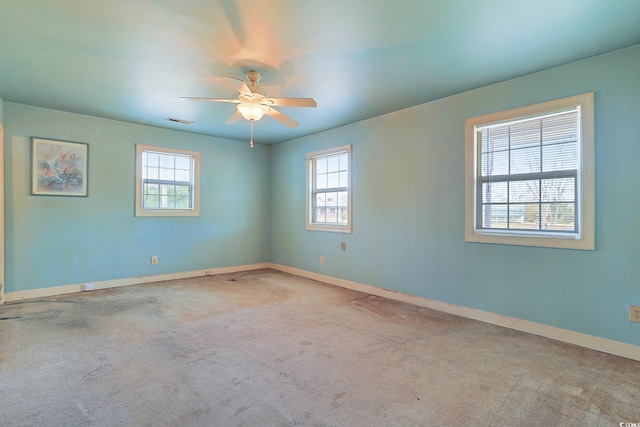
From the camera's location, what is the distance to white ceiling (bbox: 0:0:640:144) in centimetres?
208

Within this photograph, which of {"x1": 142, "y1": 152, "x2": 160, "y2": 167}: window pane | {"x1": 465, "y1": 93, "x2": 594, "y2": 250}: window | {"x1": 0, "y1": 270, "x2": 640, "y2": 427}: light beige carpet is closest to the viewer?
{"x1": 0, "y1": 270, "x2": 640, "y2": 427}: light beige carpet

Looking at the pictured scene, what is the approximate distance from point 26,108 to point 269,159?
363 cm

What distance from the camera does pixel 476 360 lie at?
2.50 meters

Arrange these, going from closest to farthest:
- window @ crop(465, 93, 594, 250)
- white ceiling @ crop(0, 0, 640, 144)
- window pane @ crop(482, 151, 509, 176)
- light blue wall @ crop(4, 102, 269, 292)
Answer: white ceiling @ crop(0, 0, 640, 144), window @ crop(465, 93, 594, 250), window pane @ crop(482, 151, 509, 176), light blue wall @ crop(4, 102, 269, 292)

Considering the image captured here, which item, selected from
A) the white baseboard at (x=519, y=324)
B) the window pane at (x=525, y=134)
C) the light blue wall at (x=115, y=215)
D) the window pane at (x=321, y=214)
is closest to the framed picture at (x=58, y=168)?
the light blue wall at (x=115, y=215)

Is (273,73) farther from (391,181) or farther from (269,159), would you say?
(269,159)

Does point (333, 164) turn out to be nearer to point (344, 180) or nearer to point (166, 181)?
point (344, 180)

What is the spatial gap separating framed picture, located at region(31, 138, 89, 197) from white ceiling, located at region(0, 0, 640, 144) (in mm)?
678

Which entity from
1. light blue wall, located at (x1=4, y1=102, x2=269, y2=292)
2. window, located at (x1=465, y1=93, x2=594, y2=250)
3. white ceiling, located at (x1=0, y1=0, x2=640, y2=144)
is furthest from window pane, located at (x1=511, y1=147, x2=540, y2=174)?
light blue wall, located at (x1=4, y1=102, x2=269, y2=292)

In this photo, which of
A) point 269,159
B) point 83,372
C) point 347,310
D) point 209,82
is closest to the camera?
point 83,372

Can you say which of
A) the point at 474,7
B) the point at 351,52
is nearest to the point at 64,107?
the point at 351,52

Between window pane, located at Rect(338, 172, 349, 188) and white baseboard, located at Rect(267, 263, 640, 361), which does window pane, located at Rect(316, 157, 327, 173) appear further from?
white baseboard, located at Rect(267, 263, 640, 361)

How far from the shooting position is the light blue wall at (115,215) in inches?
160

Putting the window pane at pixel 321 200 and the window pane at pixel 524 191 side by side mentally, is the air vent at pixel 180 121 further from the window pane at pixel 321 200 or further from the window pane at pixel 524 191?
the window pane at pixel 524 191
